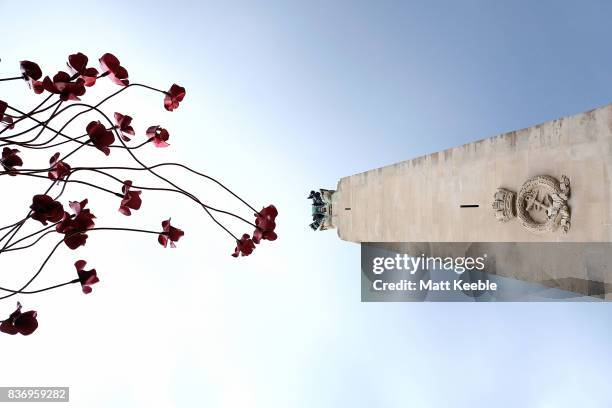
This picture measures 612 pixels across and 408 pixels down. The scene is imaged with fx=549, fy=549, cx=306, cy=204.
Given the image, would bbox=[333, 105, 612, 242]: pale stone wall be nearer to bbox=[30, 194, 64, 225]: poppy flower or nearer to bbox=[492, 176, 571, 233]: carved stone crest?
bbox=[492, 176, 571, 233]: carved stone crest

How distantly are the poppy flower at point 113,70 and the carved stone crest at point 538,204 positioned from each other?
732cm

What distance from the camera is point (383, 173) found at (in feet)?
47.6

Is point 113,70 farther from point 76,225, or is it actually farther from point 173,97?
point 76,225

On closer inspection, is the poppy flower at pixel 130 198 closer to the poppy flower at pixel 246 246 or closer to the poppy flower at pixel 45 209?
the poppy flower at pixel 45 209

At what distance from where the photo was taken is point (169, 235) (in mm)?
3918

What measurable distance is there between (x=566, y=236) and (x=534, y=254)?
1.50 m

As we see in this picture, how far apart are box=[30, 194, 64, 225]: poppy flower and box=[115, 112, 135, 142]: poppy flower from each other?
102 cm

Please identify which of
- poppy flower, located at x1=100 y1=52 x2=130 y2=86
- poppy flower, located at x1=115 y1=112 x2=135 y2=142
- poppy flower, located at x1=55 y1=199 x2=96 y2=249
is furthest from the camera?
poppy flower, located at x1=115 y1=112 x2=135 y2=142

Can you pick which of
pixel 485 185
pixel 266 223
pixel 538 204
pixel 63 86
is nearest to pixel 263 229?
pixel 266 223

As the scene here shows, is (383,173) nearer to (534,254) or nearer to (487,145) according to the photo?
(487,145)

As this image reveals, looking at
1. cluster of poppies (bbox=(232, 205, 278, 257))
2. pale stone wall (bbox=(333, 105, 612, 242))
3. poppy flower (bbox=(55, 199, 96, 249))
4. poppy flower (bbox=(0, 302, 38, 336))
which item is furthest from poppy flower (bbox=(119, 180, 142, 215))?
pale stone wall (bbox=(333, 105, 612, 242))

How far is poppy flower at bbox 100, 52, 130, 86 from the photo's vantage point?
3627mm

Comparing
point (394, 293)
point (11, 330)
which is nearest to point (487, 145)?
point (394, 293)

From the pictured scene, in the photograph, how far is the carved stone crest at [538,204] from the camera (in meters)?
8.75
